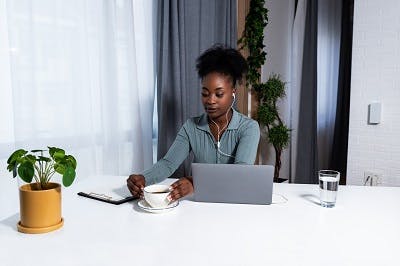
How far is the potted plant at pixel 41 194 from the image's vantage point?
41.1 inches

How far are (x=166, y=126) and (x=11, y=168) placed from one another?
1.73 meters

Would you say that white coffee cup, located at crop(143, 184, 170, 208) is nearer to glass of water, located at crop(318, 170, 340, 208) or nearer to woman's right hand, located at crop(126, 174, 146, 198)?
woman's right hand, located at crop(126, 174, 146, 198)

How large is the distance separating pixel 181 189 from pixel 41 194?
0.48 meters

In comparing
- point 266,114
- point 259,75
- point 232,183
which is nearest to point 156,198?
point 232,183

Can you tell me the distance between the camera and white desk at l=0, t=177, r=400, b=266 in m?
0.91

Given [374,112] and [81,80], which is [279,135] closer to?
[374,112]

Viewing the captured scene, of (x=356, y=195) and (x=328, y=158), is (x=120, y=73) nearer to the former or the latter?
(x=356, y=195)

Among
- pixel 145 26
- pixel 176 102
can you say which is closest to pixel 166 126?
pixel 176 102

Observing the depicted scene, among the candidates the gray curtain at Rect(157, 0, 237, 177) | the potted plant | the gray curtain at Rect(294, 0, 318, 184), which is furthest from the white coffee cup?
the gray curtain at Rect(294, 0, 318, 184)

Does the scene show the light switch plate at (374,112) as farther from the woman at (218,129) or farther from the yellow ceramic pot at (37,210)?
the yellow ceramic pot at (37,210)

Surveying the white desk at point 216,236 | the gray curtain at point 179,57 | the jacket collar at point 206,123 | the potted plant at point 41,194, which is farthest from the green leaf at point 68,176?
the gray curtain at point 179,57

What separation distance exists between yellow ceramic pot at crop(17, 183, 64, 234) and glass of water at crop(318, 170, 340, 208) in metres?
0.87

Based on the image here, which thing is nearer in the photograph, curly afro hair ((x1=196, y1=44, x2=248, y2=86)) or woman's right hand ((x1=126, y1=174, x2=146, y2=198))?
woman's right hand ((x1=126, y1=174, x2=146, y2=198))

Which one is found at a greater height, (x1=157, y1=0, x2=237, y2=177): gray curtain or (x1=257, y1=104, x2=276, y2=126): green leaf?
(x1=157, y1=0, x2=237, y2=177): gray curtain
